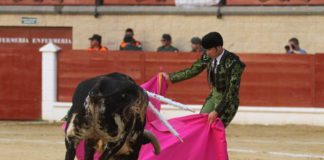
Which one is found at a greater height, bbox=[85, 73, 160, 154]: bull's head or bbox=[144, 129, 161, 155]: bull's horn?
bbox=[85, 73, 160, 154]: bull's head

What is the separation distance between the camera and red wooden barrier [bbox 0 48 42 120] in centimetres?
1039

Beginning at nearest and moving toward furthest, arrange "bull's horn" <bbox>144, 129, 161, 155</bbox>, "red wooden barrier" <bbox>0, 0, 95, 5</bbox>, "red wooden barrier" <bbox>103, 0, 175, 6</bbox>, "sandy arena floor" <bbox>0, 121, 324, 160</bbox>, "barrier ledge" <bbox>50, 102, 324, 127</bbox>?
1. "bull's horn" <bbox>144, 129, 161, 155</bbox>
2. "sandy arena floor" <bbox>0, 121, 324, 160</bbox>
3. "barrier ledge" <bbox>50, 102, 324, 127</bbox>
4. "red wooden barrier" <bbox>103, 0, 175, 6</bbox>
5. "red wooden barrier" <bbox>0, 0, 95, 5</bbox>

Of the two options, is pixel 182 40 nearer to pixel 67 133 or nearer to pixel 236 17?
pixel 236 17

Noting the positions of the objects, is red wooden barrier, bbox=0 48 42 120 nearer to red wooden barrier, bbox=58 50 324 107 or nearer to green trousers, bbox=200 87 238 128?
red wooden barrier, bbox=58 50 324 107

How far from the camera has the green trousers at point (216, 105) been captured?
15.3 feet

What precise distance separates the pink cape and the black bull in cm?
81

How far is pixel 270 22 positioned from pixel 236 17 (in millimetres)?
571

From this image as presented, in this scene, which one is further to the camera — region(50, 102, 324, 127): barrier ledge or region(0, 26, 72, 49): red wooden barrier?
region(0, 26, 72, 49): red wooden barrier

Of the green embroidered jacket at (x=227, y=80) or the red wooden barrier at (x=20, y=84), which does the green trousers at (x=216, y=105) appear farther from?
the red wooden barrier at (x=20, y=84)

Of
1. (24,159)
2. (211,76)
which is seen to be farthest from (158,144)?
(24,159)

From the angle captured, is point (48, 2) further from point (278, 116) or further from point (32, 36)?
point (278, 116)

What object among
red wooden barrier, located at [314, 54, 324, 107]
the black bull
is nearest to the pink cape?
the black bull

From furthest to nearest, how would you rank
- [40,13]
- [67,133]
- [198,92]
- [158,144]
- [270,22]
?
[40,13] → [270,22] → [198,92] → [158,144] → [67,133]

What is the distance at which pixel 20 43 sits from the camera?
1255cm
